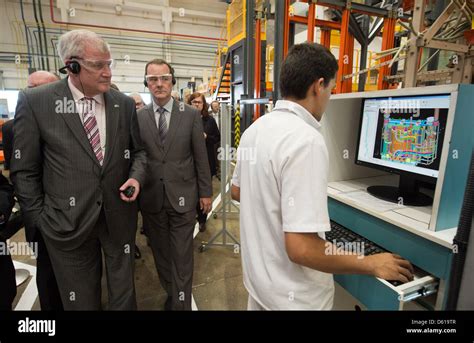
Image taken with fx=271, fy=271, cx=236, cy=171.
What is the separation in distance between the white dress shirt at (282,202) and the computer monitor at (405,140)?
0.57m

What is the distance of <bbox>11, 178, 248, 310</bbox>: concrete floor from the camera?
2.12m

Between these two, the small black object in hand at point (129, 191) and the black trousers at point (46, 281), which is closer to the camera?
the small black object in hand at point (129, 191)

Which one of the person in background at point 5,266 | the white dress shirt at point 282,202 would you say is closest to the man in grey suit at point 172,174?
the person in background at point 5,266

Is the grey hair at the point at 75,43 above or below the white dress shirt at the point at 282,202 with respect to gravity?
above

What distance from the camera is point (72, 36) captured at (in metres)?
1.24

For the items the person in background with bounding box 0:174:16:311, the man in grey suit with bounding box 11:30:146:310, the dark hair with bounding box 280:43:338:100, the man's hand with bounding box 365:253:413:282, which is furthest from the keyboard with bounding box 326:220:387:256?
the person in background with bounding box 0:174:16:311

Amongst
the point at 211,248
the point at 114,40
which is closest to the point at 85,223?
the point at 211,248

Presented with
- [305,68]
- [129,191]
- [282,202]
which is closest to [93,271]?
[129,191]

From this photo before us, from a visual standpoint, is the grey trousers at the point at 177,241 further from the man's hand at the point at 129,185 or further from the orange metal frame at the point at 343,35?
the orange metal frame at the point at 343,35

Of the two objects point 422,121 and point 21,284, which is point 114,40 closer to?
point 21,284

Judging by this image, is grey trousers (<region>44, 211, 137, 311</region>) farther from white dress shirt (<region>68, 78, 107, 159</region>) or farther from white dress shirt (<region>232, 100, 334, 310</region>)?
white dress shirt (<region>232, 100, 334, 310</region>)

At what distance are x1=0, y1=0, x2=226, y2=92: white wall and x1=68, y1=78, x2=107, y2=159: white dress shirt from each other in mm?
7730

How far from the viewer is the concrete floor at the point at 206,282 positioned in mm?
2125
